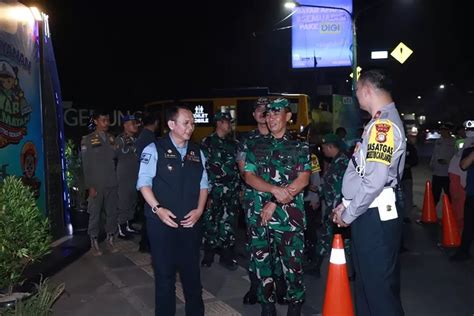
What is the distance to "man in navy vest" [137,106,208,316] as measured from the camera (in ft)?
13.5

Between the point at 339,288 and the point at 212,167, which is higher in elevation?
the point at 212,167

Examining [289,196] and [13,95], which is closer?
[289,196]

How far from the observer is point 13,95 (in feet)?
21.0

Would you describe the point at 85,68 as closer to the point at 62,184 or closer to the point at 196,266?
the point at 62,184

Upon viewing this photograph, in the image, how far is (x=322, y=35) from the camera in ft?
107

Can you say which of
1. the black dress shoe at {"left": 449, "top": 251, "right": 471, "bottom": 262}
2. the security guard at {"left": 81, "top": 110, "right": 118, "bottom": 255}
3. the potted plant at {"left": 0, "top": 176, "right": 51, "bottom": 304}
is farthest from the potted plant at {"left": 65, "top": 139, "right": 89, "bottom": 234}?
the black dress shoe at {"left": 449, "top": 251, "right": 471, "bottom": 262}

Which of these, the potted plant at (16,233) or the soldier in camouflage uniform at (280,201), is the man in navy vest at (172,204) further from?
the potted plant at (16,233)

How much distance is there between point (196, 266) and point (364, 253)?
1377 mm

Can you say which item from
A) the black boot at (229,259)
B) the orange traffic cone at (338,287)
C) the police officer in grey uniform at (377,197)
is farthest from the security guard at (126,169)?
the police officer in grey uniform at (377,197)

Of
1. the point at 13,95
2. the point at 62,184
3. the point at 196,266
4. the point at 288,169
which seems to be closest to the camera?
the point at 196,266

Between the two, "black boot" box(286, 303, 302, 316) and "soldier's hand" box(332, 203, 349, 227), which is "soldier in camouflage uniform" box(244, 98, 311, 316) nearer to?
"black boot" box(286, 303, 302, 316)

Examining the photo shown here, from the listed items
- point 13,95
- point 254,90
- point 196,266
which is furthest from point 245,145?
point 254,90

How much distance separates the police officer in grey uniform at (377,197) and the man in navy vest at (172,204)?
1207mm

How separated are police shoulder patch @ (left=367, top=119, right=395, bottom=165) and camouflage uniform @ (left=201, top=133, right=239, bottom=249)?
3.22 m
